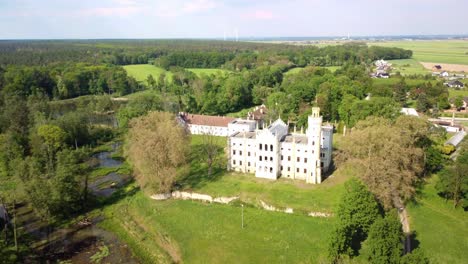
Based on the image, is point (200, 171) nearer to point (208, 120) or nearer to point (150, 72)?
point (208, 120)

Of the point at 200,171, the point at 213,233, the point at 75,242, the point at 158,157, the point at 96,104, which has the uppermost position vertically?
the point at 158,157

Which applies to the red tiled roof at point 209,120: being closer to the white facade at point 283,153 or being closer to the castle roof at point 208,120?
the castle roof at point 208,120

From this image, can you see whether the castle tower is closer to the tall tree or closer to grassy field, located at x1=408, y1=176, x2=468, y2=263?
grassy field, located at x1=408, y1=176, x2=468, y2=263

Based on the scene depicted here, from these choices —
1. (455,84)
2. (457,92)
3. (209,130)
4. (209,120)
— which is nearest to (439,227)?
(209,130)

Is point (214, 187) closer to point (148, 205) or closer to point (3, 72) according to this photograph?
point (148, 205)

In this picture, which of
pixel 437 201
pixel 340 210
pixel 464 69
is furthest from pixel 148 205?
pixel 464 69

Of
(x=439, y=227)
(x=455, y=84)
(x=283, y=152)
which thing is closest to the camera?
(x=439, y=227)

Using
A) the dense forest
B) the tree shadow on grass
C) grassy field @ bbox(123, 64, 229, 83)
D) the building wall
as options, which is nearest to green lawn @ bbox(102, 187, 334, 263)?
the tree shadow on grass
